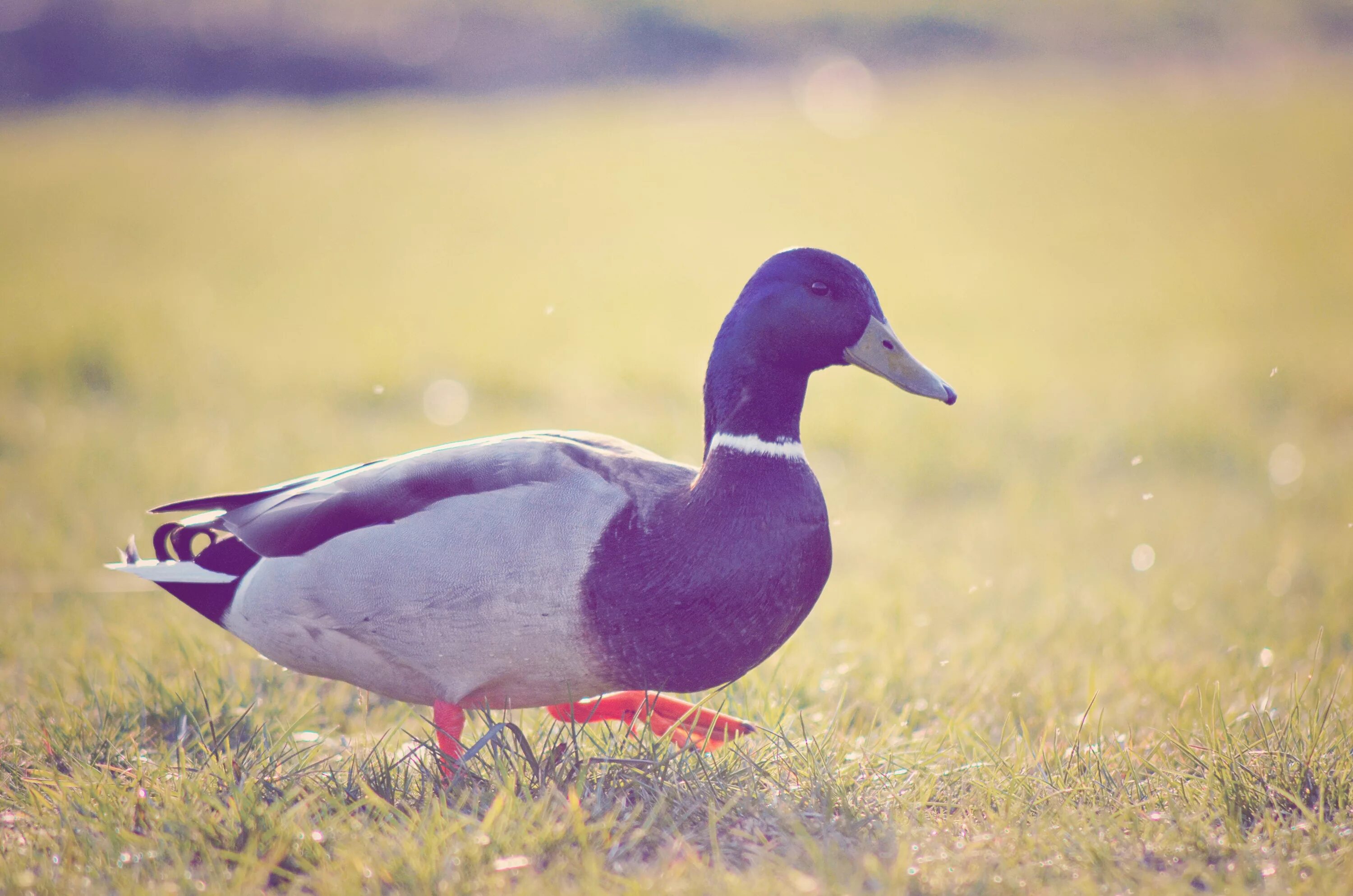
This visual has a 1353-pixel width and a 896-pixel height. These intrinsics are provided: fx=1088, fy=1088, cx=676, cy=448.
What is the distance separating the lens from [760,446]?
241cm

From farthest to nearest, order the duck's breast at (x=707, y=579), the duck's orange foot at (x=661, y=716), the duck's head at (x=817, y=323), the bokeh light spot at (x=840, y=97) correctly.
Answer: the bokeh light spot at (x=840, y=97), the duck's orange foot at (x=661, y=716), the duck's head at (x=817, y=323), the duck's breast at (x=707, y=579)

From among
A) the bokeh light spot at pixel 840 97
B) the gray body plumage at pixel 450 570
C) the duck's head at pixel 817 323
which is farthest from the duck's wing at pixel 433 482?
the bokeh light spot at pixel 840 97

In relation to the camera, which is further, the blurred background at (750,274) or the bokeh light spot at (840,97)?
the bokeh light spot at (840,97)

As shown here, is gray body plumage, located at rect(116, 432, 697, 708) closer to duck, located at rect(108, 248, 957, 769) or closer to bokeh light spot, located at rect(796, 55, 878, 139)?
duck, located at rect(108, 248, 957, 769)

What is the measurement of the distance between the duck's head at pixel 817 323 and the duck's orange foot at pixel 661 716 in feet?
2.73

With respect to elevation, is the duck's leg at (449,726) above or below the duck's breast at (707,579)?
below

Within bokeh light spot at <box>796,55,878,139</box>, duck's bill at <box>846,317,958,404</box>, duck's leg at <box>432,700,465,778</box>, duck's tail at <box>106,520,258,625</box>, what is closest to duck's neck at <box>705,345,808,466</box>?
duck's bill at <box>846,317,958,404</box>

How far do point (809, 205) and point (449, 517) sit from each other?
1107cm

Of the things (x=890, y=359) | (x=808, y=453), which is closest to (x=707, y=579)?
(x=890, y=359)

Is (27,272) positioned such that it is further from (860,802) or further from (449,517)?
(860,802)

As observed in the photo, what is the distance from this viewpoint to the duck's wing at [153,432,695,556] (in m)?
2.39

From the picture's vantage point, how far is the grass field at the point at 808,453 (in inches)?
83.6

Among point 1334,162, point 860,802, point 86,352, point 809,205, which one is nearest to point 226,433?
point 86,352

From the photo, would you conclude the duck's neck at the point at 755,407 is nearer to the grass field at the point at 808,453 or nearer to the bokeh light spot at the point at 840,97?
the grass field at the point at 808,453
